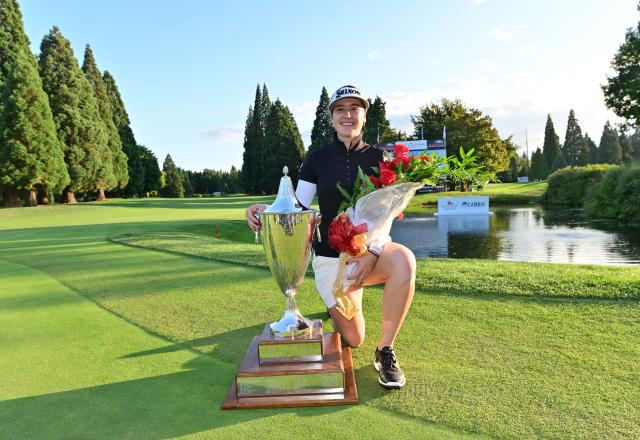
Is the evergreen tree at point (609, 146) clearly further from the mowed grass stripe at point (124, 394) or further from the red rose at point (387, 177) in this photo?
the mowed grass stripe at point (124, 394)

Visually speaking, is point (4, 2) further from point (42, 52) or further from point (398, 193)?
point (398, 193)

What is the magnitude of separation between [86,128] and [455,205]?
26049mm

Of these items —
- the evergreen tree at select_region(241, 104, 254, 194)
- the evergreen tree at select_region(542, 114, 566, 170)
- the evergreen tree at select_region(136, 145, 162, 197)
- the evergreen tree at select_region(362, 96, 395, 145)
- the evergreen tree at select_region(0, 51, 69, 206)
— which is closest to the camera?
the evergreen tree at select_region(0, 51, 69, 206)

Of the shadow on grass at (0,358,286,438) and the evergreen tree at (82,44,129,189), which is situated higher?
the evergreen tree at (82,44,129,189)

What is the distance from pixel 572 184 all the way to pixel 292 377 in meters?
31.5

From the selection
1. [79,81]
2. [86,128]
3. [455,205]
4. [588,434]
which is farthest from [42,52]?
[588,434]

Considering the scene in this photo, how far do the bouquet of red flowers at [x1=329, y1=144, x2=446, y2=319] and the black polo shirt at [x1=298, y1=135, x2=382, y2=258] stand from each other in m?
0.24

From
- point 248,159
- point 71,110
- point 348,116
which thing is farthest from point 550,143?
point 348,116

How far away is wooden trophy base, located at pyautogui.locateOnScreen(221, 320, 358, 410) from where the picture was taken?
2229 millimetres

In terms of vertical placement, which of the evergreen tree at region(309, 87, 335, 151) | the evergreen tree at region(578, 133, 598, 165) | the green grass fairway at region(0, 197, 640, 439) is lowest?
the green grass fairway at region(0, 197, 640, 439)

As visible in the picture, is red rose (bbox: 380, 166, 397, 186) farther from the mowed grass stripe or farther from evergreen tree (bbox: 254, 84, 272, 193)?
evergreen tree (bbox: 254, 84, 272, 193)

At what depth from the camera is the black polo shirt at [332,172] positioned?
9.93 feet

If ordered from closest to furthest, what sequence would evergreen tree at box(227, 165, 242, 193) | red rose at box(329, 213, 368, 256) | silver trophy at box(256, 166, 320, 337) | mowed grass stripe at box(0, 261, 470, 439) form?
mowed grass stripe at box(0, 261, 470, 439) < red rose at box(329, 213, 368, 256) < silver trophy at box(256, 166, 320, 337) < evergreen tree at box(227, 165, 242, 193)

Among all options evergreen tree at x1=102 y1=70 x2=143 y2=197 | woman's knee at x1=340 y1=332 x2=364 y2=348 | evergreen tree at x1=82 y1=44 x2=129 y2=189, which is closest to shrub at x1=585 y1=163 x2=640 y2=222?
woman's knee at x1=340 y1=332 x2=364 y2=348
